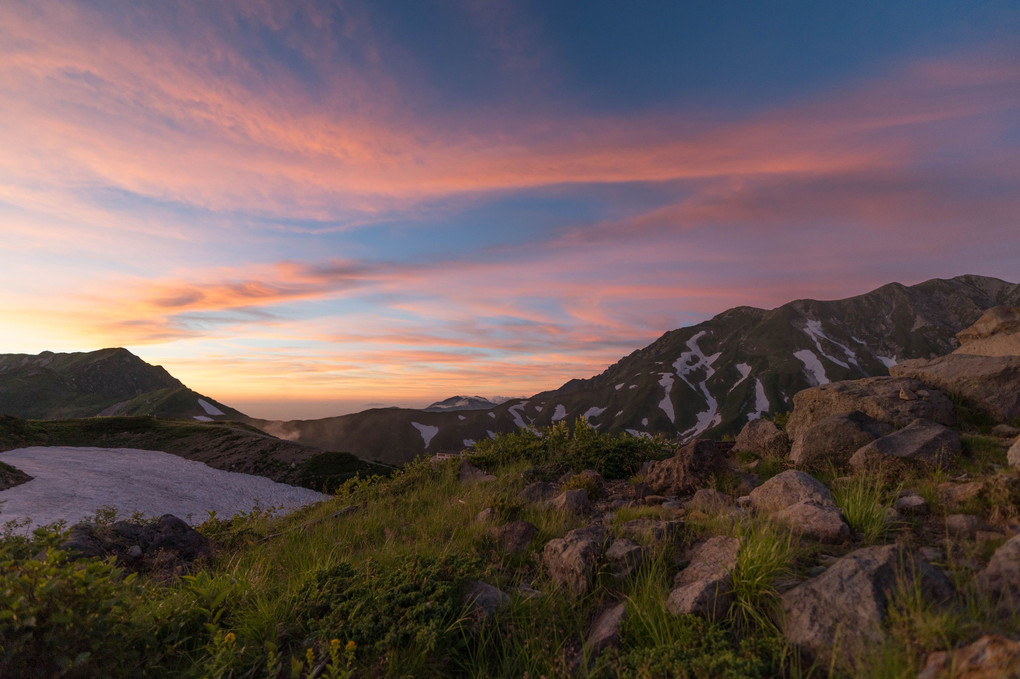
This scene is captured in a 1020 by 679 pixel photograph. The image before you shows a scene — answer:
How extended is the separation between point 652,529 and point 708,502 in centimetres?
201

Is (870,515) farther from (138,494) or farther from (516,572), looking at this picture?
(138,494)

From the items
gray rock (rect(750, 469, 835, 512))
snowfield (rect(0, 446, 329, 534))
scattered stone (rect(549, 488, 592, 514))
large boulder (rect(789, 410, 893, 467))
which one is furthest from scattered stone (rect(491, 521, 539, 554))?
snowfield (rect(0, 446, 329, 534))

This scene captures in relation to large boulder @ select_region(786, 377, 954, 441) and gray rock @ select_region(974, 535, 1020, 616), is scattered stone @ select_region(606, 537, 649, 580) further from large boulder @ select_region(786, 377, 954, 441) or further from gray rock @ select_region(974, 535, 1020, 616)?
large boulder @ select_region(786, 377, 954, 441)

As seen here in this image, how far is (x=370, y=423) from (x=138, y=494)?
6764 inches

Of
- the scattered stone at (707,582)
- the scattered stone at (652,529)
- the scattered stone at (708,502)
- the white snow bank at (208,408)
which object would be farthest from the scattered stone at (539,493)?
the white snow bank at (208,408)

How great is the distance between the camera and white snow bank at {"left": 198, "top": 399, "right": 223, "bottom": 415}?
128m

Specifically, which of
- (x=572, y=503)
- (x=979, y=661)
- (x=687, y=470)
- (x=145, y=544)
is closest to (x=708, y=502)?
(x=687, y=470)

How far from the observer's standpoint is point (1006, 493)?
5797 mm

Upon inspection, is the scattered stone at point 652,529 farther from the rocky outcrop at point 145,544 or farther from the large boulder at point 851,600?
the rocky outcrop at point 145,544

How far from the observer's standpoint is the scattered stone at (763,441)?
1062cm

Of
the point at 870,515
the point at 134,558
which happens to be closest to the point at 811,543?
the point at 870,515

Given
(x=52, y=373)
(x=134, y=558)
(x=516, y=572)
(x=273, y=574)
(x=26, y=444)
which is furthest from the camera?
(x=52, y=373)

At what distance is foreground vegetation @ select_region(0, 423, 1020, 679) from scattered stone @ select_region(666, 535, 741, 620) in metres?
0.10

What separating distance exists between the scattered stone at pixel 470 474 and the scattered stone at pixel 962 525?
8.44 meters
